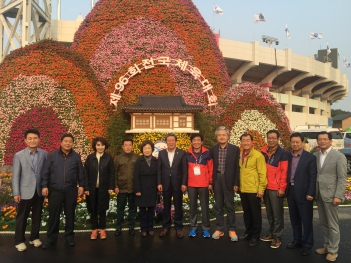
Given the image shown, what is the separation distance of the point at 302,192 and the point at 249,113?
8.78m

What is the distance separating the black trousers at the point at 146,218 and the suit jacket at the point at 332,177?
3015 mm

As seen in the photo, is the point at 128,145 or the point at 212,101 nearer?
the point at 128,145

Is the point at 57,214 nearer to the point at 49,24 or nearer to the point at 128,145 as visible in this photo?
the point at 128,145

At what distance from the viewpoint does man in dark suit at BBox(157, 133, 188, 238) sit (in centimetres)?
607

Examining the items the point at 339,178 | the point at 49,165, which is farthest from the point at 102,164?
the point at 339,178

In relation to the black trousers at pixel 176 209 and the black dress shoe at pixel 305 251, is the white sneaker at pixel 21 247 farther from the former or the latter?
the black dress shoe at pixel 305 251

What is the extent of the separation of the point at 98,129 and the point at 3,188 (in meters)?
4.34

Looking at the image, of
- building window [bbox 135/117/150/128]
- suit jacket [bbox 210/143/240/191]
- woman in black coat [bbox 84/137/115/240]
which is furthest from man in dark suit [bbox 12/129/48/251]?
building window [bbox 135/117/150/128]

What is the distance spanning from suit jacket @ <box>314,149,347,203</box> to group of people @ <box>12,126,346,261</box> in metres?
0.01

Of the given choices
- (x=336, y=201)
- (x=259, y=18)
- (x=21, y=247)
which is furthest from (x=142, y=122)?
(x=259, y=18)

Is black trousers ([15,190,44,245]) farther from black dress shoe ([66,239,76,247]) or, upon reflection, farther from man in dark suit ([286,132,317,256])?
man in dark suit ([286,132,317,256])

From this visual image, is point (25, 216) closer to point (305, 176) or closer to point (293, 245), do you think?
point (293, 245)

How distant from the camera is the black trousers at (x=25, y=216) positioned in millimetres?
5373

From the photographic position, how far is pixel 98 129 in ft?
41.0
